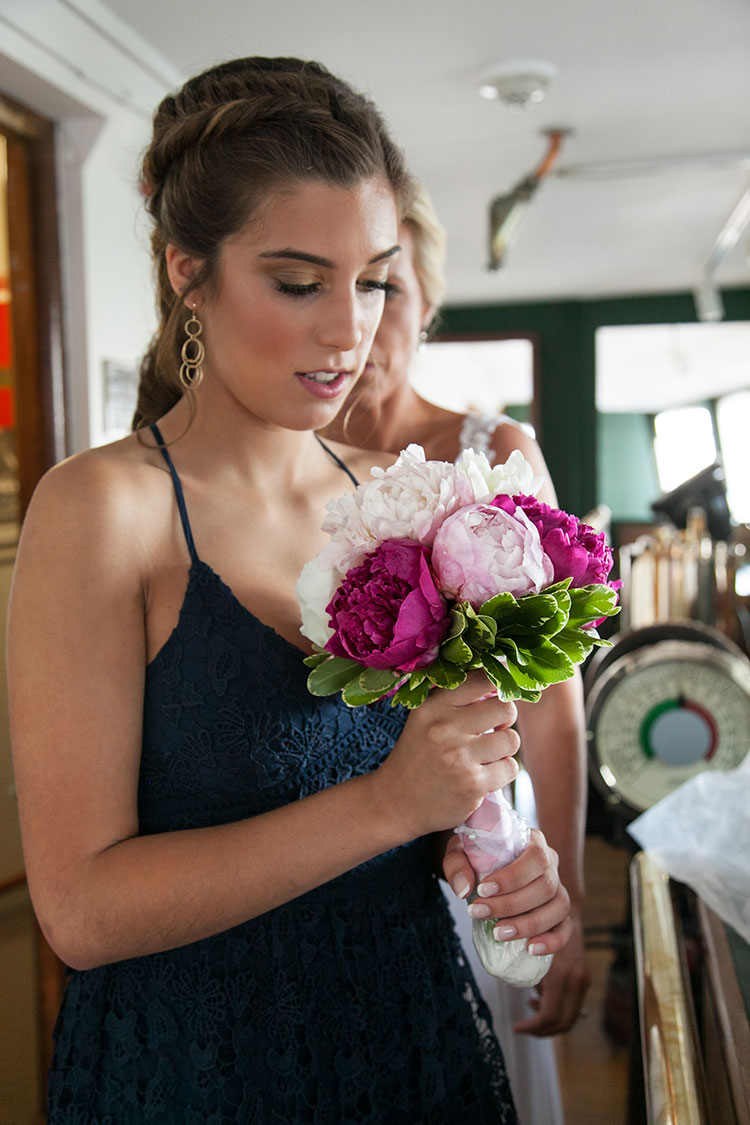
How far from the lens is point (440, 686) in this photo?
921mm

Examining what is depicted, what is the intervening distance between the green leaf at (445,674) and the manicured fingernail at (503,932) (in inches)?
12.0

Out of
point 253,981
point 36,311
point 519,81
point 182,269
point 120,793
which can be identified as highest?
point 519,81

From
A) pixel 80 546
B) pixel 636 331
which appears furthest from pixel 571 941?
pixel 636 331

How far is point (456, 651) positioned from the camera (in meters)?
0.89

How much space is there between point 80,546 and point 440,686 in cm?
38

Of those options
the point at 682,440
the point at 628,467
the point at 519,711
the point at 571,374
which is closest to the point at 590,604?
the point at 519,711

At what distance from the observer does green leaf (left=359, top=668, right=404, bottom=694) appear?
925 mm

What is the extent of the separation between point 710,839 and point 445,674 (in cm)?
63

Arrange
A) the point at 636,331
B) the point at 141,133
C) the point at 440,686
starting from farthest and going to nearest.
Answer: the point at 636,331
the point at 141,133
the point at 440,686

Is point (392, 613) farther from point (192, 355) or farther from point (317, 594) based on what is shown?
point (192, 355)

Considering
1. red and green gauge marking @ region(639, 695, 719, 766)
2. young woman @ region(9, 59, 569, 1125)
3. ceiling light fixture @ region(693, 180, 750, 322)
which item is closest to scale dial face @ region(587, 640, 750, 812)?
red and green gauge marking @ region(639, 695, 719, 766)

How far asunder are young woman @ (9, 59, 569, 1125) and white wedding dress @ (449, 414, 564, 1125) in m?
0.27

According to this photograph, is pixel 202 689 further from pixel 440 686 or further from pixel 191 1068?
pixel 191 1068

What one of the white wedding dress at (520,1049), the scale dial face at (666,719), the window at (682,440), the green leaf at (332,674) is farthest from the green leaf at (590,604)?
the window at (682,440)
